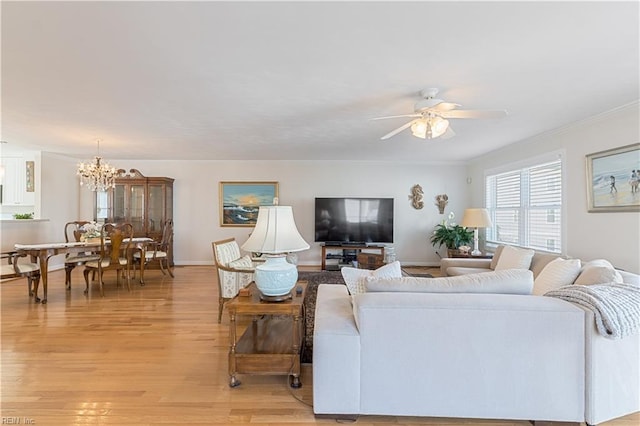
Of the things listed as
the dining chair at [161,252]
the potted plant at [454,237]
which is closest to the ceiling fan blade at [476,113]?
the potted plant at [454,237]

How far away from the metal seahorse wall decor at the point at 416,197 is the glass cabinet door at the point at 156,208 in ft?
17.3

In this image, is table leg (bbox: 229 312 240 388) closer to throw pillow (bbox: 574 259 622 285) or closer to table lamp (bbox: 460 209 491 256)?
throw pillow (bbox: 574 259 622 285)

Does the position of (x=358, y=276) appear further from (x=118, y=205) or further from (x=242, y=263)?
(x=118, y=205)

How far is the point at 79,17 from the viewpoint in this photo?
1786mm

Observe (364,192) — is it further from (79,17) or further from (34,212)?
(34,212)

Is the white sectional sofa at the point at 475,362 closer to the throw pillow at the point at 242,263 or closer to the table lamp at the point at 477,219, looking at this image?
the throw pillow at the point at 242,263

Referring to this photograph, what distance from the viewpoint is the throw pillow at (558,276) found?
247 centimetres

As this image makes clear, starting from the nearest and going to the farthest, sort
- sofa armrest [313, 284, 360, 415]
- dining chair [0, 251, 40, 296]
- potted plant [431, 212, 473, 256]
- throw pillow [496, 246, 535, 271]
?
sofa armrest [313, 284, 360, 415] < throw pillow [496, 246, 535, 271] < dining chair [0, 251, 40, 296] < potted plant [431, 212, 473, 256]

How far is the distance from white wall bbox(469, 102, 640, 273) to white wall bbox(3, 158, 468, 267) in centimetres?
241

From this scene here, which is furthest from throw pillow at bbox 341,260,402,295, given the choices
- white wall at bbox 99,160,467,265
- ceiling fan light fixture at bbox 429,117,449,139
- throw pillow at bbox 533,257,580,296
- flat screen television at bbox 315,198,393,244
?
white wall at bbox 99,160,467,265

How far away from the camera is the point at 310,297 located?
4.31 metres

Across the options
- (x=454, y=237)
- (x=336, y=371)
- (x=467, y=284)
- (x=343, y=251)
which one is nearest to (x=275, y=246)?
(x=336, y=371)

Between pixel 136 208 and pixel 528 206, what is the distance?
284 inches

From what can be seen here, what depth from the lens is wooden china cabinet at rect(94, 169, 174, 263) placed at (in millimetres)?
6418
